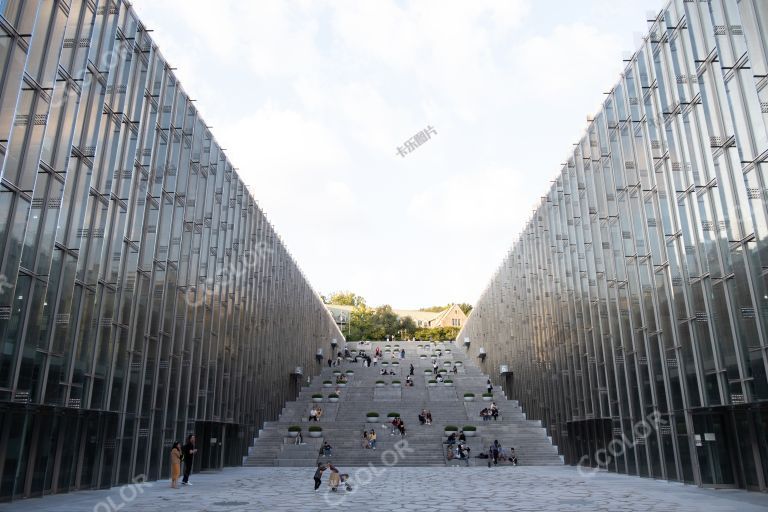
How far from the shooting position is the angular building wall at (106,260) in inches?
674

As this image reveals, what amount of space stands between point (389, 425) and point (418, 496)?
22.5m

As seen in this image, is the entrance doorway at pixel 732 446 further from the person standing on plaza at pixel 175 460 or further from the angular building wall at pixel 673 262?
the person standing on plaza at pixel 175 460

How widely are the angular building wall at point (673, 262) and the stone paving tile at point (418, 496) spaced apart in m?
2.36

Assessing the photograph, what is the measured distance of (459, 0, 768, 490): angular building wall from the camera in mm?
19562

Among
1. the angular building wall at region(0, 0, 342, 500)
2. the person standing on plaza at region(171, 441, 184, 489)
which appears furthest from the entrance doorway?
the angular building wall at region(0, 0, 342, 500)

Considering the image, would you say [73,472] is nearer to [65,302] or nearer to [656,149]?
[65,302]

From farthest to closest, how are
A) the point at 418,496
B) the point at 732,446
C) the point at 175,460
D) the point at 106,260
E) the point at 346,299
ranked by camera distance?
the point at 346,299, the point at 175,460, the point at 106,260, the point at 732,446, the point at 418,496

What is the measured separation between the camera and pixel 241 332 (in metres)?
39.7

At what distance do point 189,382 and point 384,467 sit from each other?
41.2 feet

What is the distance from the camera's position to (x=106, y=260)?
22.9 m

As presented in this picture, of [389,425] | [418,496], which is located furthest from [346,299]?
[418,496]

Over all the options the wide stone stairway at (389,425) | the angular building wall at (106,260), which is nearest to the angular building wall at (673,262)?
the wide stone stairway at (389,425)

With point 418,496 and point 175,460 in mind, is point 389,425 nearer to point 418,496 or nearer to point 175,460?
point 175,460

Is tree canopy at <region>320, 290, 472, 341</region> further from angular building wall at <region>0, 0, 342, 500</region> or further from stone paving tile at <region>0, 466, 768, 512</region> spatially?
stone paving tile at <region>0, 466, 768, 512</region>
